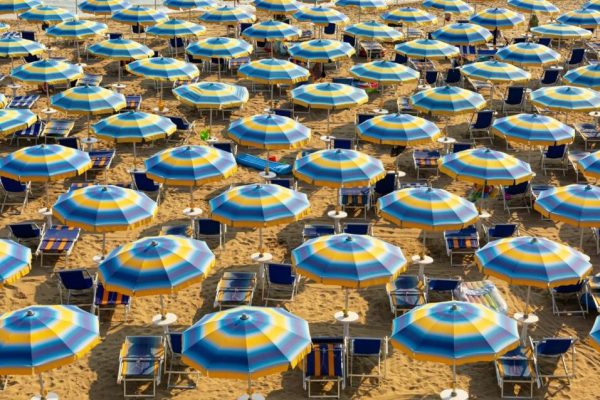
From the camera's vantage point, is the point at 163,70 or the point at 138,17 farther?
the point at 138,17

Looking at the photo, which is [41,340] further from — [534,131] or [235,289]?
[534,131]

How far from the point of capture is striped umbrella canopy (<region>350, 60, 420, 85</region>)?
69.2 ft

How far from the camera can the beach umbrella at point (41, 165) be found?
1500 centimetres

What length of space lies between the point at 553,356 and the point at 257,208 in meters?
4.76

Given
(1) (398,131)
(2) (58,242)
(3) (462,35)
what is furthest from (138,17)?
(2) (58,242)

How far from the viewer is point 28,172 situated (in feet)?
49.2

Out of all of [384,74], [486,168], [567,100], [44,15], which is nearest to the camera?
[486,168]

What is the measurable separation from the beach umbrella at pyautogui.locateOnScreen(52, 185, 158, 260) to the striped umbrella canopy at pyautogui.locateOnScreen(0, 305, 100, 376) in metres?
→ 2.95

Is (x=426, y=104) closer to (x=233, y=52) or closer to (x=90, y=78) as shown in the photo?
(x=233, y=52)

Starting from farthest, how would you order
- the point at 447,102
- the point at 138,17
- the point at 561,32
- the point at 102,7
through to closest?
the point at 102,7 → the point at 138,17 → the point at 561,32 → the point at 447,102

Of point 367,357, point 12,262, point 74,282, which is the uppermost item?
point 12,262

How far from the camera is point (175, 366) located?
1202cm

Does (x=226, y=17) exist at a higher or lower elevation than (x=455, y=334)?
higher

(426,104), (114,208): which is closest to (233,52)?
(426,104)
